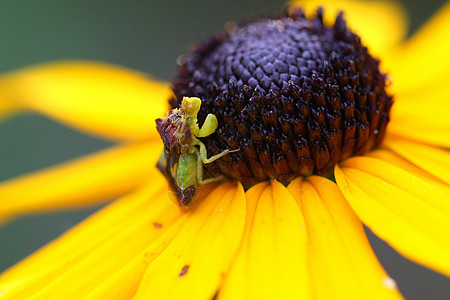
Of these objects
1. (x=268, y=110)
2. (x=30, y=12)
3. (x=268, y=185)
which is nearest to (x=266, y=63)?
(x=268, y=110)

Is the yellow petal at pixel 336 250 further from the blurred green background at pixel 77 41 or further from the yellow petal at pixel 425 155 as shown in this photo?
the blurred green background at pixel 77 41

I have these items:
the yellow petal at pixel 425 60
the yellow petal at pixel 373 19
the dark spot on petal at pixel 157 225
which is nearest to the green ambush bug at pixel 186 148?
the dark spot on petal at pixel 157 225

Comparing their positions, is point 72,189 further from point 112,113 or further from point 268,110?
point 268,110

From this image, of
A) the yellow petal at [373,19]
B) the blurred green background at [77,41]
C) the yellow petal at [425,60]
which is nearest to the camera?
the yellow petal at [425,60]

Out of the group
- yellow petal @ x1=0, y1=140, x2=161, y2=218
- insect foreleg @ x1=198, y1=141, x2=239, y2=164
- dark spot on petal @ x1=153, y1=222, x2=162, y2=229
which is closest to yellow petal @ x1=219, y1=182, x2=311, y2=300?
insect foreleg @ x1=198, y1=141, x2=239, y2=164

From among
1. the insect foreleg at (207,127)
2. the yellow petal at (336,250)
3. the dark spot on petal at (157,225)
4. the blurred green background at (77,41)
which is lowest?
the yellow petal at (336,250)

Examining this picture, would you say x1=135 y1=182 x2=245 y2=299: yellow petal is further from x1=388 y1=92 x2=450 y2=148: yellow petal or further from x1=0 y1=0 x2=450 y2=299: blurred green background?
x1=0 y1=0 x2=450 y2=299: blurred green background
